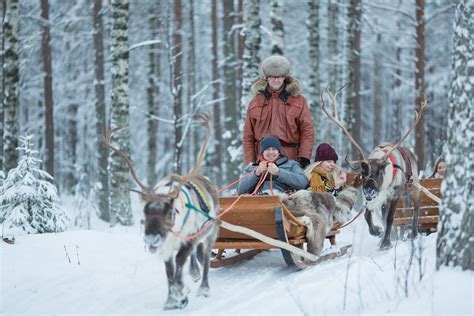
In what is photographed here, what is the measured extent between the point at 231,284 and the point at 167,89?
20.9m

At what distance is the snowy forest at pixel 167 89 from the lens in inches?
175

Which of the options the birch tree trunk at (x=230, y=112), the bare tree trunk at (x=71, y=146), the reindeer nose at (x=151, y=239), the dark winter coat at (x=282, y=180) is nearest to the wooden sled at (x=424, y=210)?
the dark winter coat at (x=282, y=180)

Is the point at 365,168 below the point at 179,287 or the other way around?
the other way around

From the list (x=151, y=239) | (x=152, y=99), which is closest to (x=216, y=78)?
(x=152, y=99)

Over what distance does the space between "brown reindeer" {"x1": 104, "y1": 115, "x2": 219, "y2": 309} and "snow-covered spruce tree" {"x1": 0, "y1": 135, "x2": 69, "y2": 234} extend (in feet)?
11.8

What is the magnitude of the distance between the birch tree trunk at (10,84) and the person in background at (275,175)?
576cm

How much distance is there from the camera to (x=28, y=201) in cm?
782

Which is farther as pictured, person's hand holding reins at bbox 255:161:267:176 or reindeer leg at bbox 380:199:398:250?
reindeer leg at bbox 380:199:398:250

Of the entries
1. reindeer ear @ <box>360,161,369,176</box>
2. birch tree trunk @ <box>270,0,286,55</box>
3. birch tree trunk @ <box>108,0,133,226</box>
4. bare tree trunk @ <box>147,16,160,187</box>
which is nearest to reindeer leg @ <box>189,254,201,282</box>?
reindeer ear @ <box>360,161,369,176</box>

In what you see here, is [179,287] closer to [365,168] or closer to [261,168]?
[261,168]

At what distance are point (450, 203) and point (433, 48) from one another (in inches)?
813

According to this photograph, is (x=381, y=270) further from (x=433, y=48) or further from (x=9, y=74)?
(x=433, y=48)

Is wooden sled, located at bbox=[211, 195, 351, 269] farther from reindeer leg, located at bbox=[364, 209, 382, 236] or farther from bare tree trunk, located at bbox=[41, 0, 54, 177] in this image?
bare tree trunk, located at bbox=[41, 0, 54, 177]

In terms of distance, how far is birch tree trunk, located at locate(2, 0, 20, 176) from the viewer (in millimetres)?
10352
